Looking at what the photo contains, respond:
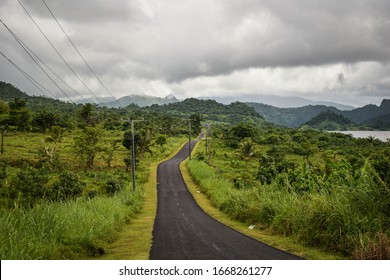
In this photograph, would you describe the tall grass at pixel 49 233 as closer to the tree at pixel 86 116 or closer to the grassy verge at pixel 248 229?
the grassy verge at pixel 248 229

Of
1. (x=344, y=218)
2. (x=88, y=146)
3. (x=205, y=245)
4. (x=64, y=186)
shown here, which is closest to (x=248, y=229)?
(x=205, y=245)

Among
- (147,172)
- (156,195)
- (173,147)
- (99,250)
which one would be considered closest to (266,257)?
(99,250)

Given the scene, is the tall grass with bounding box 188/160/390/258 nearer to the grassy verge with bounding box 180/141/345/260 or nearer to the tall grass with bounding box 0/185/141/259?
the grassy verge with bounding box 180/141/345/260

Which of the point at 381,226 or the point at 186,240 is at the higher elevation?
the point at 381,226

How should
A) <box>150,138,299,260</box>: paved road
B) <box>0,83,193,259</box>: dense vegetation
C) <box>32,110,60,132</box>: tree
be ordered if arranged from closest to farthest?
<box>0,83,193,259</box>: dense vegetation < <box>150,138,299,260</box>: paved road < <box>32,110,60,132</box>: tree

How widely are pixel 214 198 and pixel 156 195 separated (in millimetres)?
10680

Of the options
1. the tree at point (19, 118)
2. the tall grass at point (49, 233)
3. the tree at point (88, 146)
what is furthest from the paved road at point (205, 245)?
the tree at point (19, 118)

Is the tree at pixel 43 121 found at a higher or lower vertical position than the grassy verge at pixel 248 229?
A: higher

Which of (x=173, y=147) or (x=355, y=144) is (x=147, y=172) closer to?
(x=173, y=147)

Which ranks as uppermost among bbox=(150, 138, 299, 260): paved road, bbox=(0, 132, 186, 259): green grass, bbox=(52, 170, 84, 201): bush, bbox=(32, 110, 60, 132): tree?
bbox=(32, 110, 60, 132): tree

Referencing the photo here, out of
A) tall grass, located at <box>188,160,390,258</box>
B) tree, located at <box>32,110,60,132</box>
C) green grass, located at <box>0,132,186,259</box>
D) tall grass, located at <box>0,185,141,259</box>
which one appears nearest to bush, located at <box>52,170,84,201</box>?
green grass, located at <box>0,132,186,259</box>

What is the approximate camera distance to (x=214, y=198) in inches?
1134
